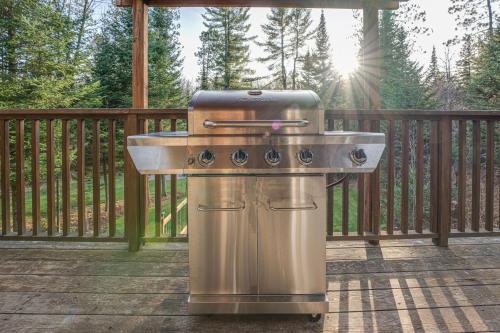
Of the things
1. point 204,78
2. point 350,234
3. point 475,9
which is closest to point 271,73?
point 204,78

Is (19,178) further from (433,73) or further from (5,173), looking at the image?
(433,73)

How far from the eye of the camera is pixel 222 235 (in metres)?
1.54

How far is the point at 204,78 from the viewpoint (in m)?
12.1

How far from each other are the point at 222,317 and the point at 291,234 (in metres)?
0.56

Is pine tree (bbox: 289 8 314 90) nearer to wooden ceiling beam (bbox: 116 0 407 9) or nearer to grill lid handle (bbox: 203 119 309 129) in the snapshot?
wooden ceiling beam (bbox: 116 0 407 9)

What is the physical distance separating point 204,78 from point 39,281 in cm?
1075

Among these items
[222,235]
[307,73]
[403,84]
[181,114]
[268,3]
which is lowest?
[222,235]

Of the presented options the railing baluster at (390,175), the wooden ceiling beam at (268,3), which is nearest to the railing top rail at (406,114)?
the railing baluster at (390,175)

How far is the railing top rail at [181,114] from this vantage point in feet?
8.31

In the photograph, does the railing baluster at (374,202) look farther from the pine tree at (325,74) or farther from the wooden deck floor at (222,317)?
the pine tree at (325,74)

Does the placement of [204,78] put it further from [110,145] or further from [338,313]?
[338,313]

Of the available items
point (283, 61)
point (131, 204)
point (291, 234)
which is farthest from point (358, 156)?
point (283, 61)

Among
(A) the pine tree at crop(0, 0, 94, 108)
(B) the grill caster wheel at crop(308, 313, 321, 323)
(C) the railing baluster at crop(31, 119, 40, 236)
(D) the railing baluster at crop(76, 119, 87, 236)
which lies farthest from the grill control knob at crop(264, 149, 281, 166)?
(A) the pine tree at crop(0, 0, 94, 108)

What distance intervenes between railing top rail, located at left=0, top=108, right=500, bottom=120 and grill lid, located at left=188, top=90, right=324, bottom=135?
104 cm
